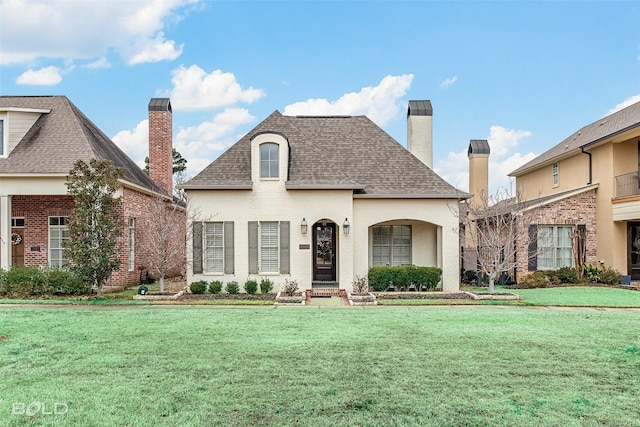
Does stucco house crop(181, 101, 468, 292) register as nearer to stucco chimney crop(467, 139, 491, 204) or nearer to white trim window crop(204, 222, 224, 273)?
white trim window crop(204, 222, 224, 273)

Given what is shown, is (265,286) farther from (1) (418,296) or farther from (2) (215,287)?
(1) (418,296)

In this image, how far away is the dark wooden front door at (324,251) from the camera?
56.2 feet

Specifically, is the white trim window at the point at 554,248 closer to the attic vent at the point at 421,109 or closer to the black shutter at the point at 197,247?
the attic vent at the point at 421,109

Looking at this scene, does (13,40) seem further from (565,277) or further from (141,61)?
(565,277)

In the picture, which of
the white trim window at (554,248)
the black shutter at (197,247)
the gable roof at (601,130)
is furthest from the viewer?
the gable roof at (601,130)

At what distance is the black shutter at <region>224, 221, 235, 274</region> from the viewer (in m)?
15.3

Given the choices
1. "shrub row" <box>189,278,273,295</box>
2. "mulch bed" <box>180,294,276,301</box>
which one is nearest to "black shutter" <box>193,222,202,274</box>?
"shrub row" <box>189,278,273,295</box>

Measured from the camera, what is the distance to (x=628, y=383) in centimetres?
589

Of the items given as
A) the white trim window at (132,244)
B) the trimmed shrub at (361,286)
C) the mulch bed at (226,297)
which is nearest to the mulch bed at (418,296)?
the trimmed shrub at (361,286)

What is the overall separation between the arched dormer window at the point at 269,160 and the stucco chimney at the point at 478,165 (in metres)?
11.7

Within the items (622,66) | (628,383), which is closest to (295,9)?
(622,66)

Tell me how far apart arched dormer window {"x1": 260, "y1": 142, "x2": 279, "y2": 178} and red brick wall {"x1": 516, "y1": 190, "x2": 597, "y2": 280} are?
9.87 meters

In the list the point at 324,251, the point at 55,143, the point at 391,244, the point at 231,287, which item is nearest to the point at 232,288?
the point at 231,287

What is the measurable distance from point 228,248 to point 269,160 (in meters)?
3.18
